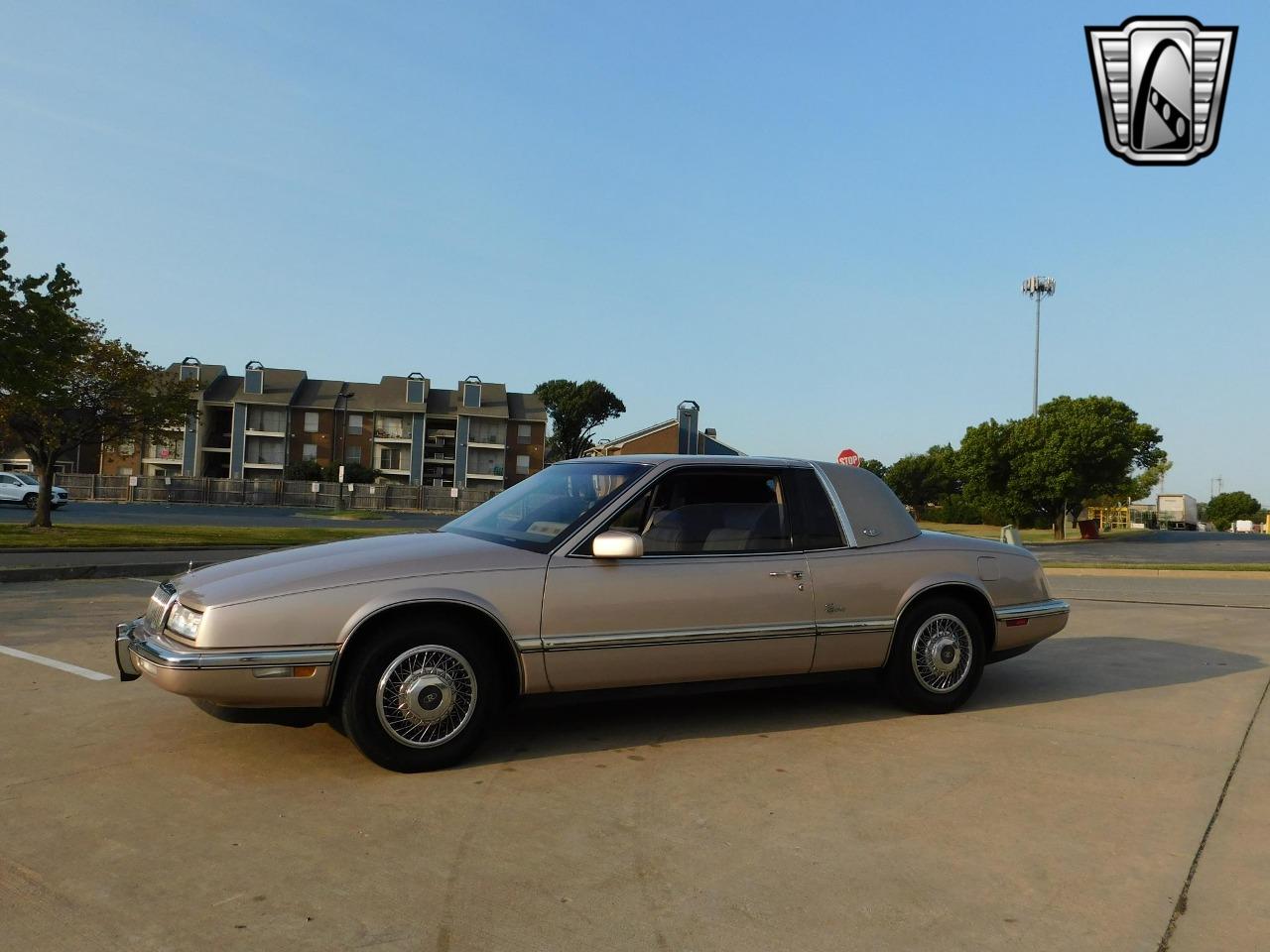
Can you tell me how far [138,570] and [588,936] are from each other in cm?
1292

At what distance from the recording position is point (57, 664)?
691 cm

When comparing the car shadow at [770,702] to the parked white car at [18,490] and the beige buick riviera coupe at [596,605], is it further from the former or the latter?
the parked white car at [18,490]

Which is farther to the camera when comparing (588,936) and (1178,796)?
(1178,796)

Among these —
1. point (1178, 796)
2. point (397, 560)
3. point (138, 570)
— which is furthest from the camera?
point (138, 570)

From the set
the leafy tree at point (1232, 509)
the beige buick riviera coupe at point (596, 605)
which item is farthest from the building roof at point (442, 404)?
the leafy tree at point (1232, 509)

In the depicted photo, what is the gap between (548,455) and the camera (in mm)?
90000

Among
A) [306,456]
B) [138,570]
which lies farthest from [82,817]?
[306,456]

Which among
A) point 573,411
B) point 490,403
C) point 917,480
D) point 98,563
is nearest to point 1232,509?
point 917,480

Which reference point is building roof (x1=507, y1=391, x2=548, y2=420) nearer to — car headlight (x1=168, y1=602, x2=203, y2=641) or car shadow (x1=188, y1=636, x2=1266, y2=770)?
car shadow (x1=188, y1=636, x2=1266, y2=770)

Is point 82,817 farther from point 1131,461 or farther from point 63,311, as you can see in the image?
point 1131,461

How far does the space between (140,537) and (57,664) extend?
13870 millimetres

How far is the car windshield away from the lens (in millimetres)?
5094

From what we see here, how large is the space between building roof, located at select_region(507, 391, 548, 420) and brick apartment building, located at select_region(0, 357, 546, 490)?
10 cm

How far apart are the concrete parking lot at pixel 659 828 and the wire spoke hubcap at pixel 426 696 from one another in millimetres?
208
